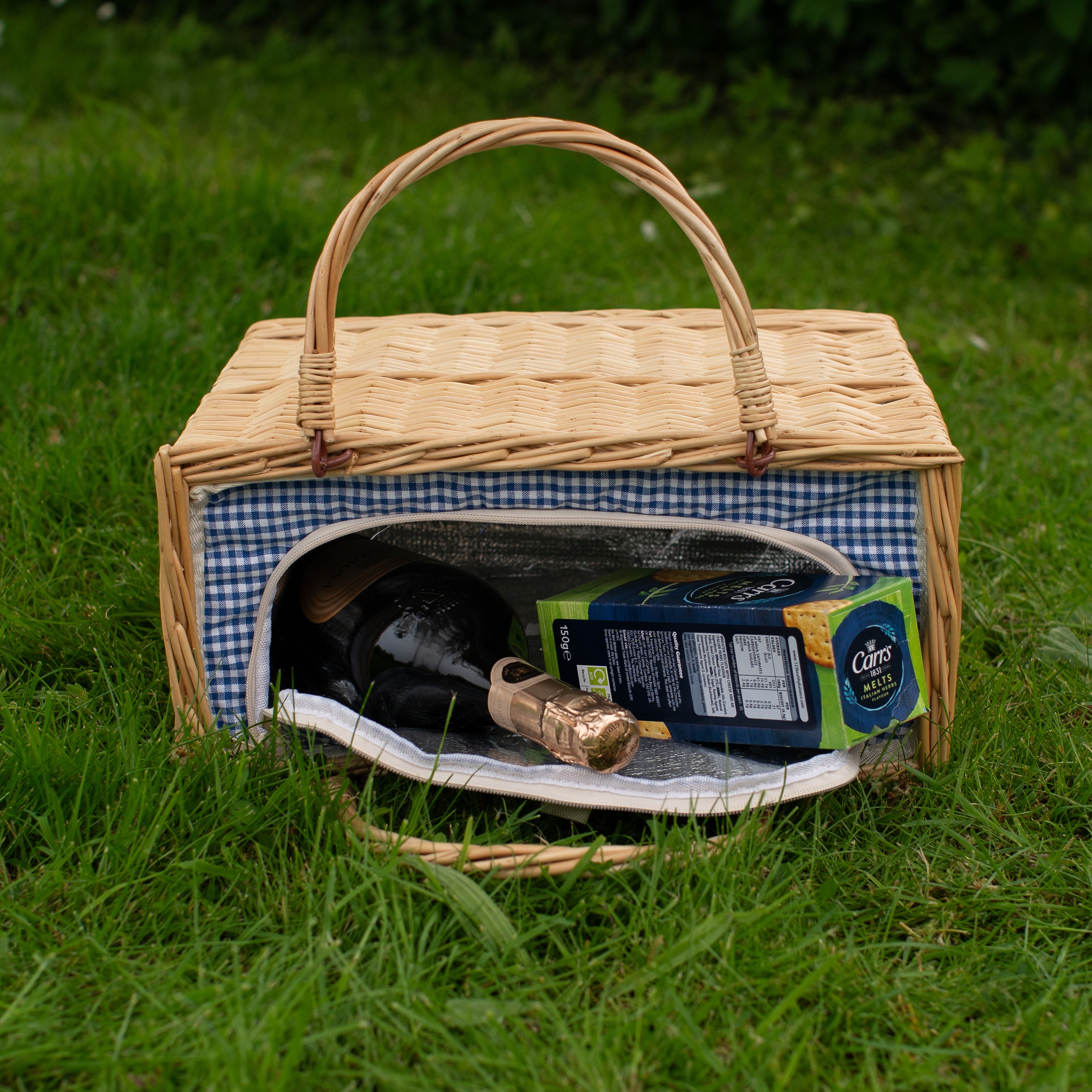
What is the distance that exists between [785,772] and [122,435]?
128 cm

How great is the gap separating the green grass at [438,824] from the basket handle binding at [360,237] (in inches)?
15.5

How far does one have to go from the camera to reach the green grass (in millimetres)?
914

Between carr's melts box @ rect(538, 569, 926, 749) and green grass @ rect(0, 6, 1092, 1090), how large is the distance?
0.12m

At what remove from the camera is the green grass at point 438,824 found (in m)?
0.91

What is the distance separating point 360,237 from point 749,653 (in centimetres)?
63

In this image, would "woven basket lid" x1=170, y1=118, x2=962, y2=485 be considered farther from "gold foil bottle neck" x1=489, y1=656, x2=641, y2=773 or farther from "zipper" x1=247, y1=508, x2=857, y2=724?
"gold foil bottle neck" x1=489, y1=656, x2=641, y2=773

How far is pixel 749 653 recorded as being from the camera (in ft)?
3.82

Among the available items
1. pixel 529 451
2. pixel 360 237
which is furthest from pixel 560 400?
pixel 360 237

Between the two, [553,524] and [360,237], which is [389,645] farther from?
[360,237]

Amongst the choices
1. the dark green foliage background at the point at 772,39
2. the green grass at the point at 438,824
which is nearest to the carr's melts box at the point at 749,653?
the green grass at the point at 438,824

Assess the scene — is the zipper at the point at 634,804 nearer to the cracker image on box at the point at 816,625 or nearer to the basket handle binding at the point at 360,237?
the cracker image on box at the point at 816,625

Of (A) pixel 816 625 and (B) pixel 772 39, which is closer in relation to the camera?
(A) pixel 816 625

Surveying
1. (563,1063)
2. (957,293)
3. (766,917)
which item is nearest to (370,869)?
(563,1063)

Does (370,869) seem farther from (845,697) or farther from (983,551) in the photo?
(983,551)
